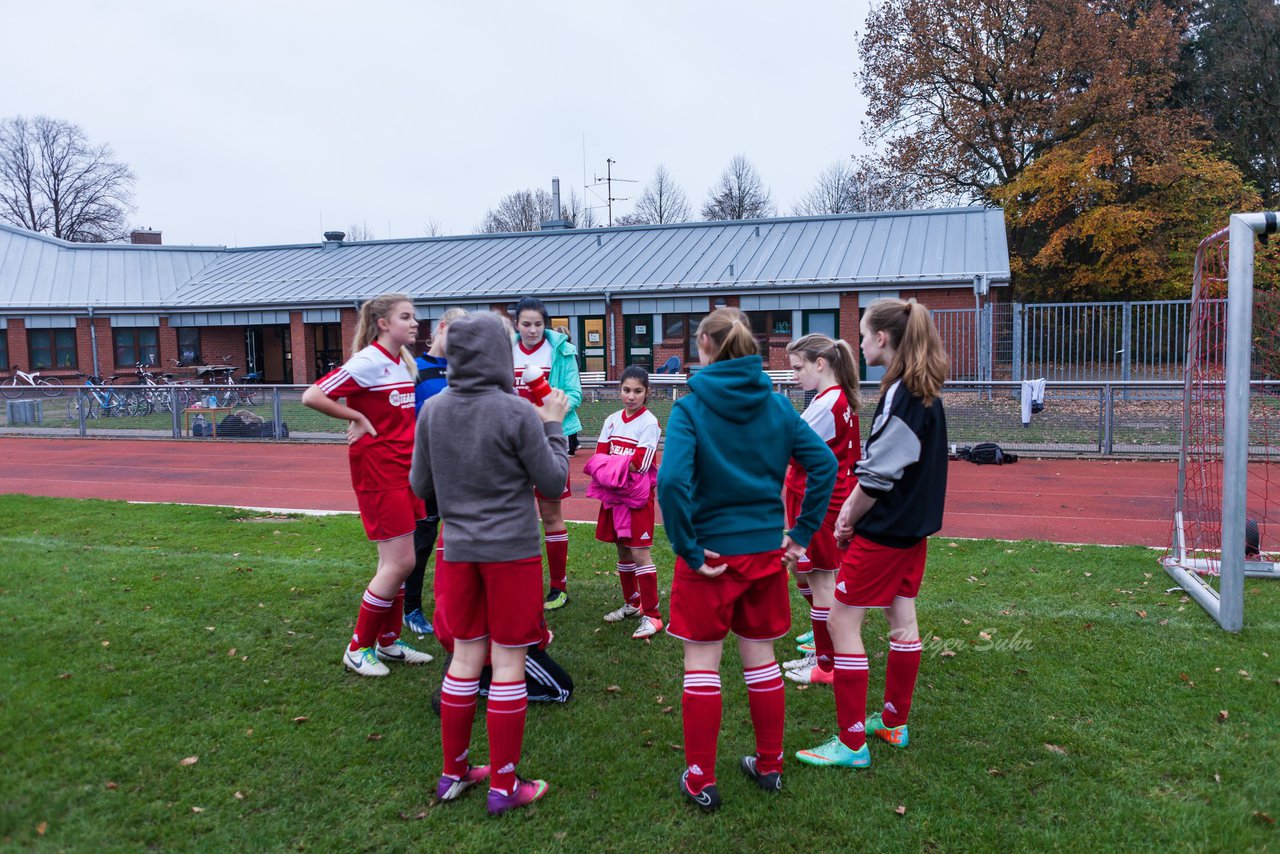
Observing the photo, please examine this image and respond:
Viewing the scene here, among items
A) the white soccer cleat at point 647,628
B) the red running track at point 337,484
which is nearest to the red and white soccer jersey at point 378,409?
the white soccer cleat at point 647,628

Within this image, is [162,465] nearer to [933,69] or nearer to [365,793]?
[365,793]

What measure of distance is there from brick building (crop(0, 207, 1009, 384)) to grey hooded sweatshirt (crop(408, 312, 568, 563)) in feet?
72.8

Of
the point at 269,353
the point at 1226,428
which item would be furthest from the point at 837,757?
the point at 269,353

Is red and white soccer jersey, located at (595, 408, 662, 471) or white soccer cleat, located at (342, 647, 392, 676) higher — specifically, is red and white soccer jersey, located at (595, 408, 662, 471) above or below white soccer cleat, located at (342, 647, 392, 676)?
above

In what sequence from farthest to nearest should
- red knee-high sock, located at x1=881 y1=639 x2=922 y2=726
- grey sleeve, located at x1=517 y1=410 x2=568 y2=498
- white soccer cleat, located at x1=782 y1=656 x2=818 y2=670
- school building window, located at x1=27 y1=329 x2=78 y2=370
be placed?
1. school building window, located at x1=27 y1=329 x2=78 y2=370
2. white soccer cleat, located at x1=782 y1=656 x2=818 y2=670
3. red knee-high sock, located at x1=881 y1=639 x2=922 y2=726
4. grey sleeve, located at x1=517 y1=410 x2=568 y2=498

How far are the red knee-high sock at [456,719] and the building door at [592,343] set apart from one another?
24.3m

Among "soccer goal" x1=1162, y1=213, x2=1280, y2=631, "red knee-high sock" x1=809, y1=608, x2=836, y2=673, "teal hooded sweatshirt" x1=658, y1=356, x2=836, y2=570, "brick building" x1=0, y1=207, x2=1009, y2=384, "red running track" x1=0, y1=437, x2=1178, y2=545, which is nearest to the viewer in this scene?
"teal hooded sweatshirt" x1=658, y1=356, x2=836, y2=570

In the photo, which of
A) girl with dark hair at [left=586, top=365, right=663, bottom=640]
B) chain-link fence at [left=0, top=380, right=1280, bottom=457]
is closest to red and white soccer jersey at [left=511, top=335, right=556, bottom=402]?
girl with dark hair at [left=586, top=365, right=663, bottom=640]

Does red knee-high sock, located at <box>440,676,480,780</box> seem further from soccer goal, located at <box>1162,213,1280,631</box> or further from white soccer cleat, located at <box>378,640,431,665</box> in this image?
soccer goal, located at <box>1162,213,1280,631</box>

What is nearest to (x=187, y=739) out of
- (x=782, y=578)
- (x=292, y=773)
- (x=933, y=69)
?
(x=292, y=773)

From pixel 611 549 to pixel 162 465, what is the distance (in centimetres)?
991

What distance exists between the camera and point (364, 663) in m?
4.83

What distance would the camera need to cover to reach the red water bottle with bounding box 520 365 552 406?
5039 mm

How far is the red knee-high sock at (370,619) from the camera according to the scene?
4715 mm
